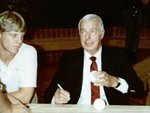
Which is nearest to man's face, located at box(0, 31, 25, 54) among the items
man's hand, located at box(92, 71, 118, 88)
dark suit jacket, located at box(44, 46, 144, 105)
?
dark suit jacket, located at box(44, 46, 144, 105)

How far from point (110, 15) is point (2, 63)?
4.94 meters

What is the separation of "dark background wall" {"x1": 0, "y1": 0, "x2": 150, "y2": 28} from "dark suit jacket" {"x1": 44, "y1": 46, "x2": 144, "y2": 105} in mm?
4022

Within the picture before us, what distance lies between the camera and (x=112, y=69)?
2732 mm

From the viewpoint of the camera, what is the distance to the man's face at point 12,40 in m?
2.44

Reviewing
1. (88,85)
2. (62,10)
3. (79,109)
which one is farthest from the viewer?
(62,10)

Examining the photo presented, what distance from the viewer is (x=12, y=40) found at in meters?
2.44

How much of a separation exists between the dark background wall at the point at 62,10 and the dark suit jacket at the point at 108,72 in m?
4.02

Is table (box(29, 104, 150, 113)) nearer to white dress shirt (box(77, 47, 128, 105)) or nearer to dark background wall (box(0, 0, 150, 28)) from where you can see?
white dress shirt (box(77, 47, 128, 105))

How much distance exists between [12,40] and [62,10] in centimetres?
469

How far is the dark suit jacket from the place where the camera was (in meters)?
2.69

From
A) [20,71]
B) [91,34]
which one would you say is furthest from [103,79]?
[20,71]

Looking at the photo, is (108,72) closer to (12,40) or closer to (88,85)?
(88,85)

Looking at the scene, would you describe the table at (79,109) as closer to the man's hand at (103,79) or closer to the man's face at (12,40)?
the man's hand at (103,79)

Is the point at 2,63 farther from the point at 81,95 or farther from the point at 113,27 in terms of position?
the point at 113,27
